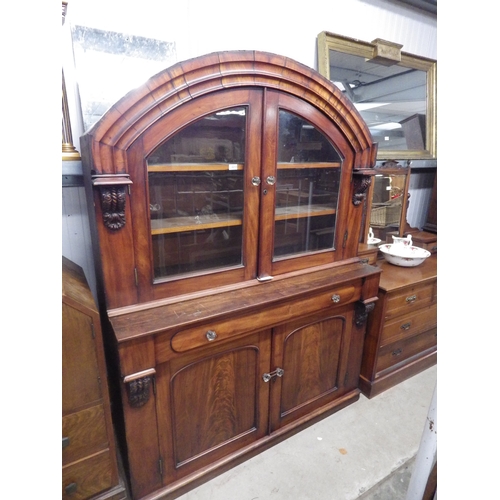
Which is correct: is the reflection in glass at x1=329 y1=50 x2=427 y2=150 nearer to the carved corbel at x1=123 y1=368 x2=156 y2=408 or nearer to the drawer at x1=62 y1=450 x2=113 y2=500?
the carved corbel at x1=123 y1=368 x2=156 y2=408

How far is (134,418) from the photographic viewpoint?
3.64 ft

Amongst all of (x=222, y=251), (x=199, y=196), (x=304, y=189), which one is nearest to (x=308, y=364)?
(x=222, y=251)

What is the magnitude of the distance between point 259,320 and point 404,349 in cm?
122

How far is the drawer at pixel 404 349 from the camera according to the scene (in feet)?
6.12

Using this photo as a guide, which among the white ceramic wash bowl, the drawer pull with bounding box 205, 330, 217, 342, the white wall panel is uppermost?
the white wall panel

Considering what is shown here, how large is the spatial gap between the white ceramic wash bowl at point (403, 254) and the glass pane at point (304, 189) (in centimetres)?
73

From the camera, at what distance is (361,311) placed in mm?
1588

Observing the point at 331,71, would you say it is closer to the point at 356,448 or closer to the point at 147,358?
the point at 147,358

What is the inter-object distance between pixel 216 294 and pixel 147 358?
13.0 inches

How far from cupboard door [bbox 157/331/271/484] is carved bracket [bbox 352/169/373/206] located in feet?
2.39

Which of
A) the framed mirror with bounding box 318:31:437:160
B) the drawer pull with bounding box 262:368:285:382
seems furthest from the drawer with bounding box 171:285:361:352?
the framed mirror with bounding box 318:31:437:160

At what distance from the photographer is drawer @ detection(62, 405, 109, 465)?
1.06 meters
